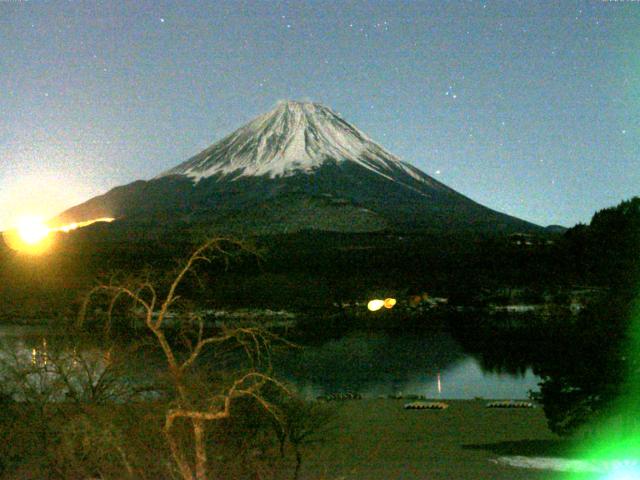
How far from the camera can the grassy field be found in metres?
13.7

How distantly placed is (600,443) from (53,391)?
8.83m

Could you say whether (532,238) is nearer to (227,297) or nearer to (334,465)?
(227,297)

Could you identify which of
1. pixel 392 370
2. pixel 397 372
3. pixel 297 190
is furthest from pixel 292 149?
pixel 397 372

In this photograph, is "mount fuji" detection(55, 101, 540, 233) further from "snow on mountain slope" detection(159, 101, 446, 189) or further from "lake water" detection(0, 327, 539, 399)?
"lake water" detection(0, 327, 539, 399)

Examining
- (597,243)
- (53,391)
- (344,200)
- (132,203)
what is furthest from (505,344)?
(132,203)

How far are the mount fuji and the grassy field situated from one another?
7975 centimetres

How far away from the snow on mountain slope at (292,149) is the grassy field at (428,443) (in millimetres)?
109250

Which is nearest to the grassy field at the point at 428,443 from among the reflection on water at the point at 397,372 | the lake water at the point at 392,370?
the lake water at the point at 392,370

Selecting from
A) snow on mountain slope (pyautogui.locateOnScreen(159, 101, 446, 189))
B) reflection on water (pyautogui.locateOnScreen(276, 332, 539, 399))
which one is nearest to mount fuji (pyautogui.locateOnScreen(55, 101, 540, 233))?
snow on mountain slope (pyautogui.locateOnScreen(159, 101, 446, 189))

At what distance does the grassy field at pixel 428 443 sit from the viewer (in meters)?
13.7

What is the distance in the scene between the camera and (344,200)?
12044 centimetres

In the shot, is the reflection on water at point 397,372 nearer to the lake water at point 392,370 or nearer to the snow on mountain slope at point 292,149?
the lake water at point 392,370

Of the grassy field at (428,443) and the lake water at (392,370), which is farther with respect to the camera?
the lake water at (392,370)

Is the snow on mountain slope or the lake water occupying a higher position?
the snow on mountain slope
